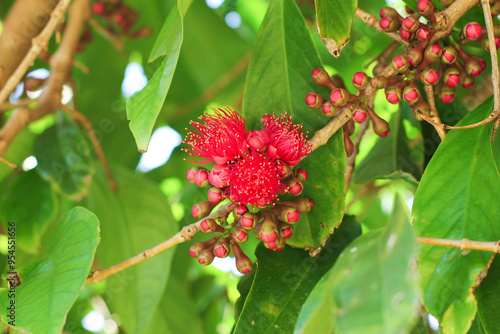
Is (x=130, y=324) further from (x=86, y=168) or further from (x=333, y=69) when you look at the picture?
(x=333, y=69)

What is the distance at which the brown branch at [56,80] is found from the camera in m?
1.24

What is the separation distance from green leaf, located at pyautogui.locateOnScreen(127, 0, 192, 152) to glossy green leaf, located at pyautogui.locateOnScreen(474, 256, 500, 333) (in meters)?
0.55

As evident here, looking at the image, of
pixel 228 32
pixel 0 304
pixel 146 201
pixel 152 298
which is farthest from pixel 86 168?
pixel 228 32

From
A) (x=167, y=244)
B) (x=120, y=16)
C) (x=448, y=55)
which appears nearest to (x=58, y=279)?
(x=167, y=244)

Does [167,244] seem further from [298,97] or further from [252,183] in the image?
[298,97]

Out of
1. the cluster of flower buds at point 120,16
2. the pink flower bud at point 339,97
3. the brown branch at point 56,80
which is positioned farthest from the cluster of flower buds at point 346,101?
the cluster of flower buds at point 120,16

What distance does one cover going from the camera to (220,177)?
0.85m

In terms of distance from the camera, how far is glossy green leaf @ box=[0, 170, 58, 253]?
1.31 meters

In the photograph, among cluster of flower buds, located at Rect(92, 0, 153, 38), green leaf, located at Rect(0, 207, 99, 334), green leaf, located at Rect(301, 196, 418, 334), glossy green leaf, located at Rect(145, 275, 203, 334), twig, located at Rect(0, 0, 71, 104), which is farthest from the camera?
cluster of flower buds, located at Rect(92, 0, 153, 38)

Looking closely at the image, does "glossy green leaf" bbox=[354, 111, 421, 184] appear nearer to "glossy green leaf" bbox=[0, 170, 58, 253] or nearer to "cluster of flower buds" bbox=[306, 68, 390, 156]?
"cluster of flower buds" bbox=[306, 68, 390, 156]

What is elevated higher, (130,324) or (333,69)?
(333,69)

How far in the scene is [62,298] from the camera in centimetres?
73

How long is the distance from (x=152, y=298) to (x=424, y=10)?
2.60 feet

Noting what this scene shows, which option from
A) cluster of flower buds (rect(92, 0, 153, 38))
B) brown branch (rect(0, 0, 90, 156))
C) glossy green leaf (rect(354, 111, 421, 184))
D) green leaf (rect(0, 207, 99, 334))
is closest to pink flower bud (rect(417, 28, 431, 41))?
glossy green leaf (rect(354, 111, 421, 184))
